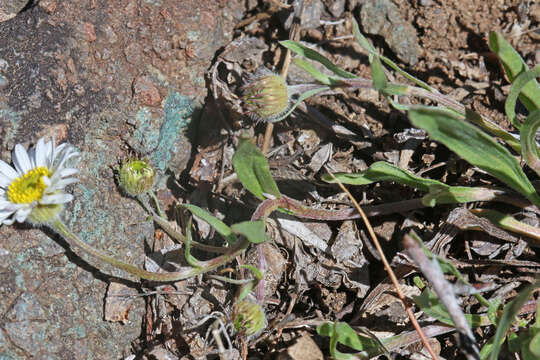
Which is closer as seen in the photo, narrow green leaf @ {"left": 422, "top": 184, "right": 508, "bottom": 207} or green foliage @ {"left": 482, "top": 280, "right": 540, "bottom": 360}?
green foliage @ {"left": 482, "top": 280, "right": 540, "bottom": 360}

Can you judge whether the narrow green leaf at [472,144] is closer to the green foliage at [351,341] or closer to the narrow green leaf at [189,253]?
the green foliage at [351,341]

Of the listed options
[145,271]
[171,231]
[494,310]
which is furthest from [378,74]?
[145,271]

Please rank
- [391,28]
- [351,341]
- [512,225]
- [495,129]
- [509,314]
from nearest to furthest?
[509,314], [351,341], [512,225], [495,129], [391,28]

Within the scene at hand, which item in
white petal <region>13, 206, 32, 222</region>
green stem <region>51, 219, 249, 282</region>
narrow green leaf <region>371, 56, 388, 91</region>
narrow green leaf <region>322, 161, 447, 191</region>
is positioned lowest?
green stem <region>51, 219, 249, 282</region>

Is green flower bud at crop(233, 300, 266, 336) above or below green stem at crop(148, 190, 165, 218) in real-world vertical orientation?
below

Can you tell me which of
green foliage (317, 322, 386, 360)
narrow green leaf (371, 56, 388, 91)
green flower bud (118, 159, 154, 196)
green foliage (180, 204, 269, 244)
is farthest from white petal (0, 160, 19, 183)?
narrow green leaf (371, 56, 388, 91)

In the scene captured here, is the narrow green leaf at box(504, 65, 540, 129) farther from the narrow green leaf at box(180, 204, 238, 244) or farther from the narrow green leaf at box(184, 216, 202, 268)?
the narrow green leaf at box(184, 216, 202, 268)

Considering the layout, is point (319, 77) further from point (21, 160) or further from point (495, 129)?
point (21, 160)
